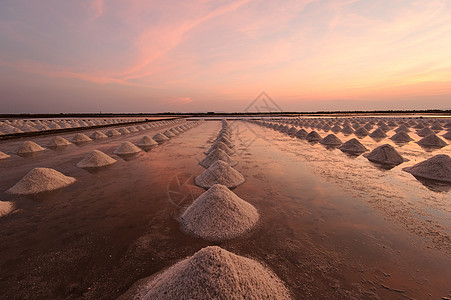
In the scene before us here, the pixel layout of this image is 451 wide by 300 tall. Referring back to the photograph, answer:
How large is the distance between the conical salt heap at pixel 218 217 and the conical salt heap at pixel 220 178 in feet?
5.37

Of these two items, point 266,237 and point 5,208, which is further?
point 5,208

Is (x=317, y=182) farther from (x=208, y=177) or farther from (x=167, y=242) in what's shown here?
(x=167, y=242)

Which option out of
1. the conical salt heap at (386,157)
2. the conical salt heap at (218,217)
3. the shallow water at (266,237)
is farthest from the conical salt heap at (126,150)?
the conical salt heap at (386,157)

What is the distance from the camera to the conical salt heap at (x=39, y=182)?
4.84 meters

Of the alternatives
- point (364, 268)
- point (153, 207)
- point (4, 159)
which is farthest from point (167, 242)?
point (4, 159)

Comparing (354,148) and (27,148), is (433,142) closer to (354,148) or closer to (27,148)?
(354,148)

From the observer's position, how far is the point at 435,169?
6035 mm

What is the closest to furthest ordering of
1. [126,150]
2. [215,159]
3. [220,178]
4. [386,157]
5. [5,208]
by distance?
[5,208]
[220,178]
[215,159]
[386,157]
[126,150]

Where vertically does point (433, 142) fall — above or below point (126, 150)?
below

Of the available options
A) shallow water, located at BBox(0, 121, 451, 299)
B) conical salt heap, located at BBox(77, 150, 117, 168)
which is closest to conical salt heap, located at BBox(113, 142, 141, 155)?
conical salt heap, located at BBox(77, 150, 117, 168)

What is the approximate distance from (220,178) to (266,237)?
2.58 metres

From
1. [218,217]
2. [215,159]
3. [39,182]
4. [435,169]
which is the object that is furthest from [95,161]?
[435,169]

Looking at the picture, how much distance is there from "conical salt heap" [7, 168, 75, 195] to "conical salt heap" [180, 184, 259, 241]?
13.3 feet

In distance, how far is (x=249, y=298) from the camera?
1.75 meters
